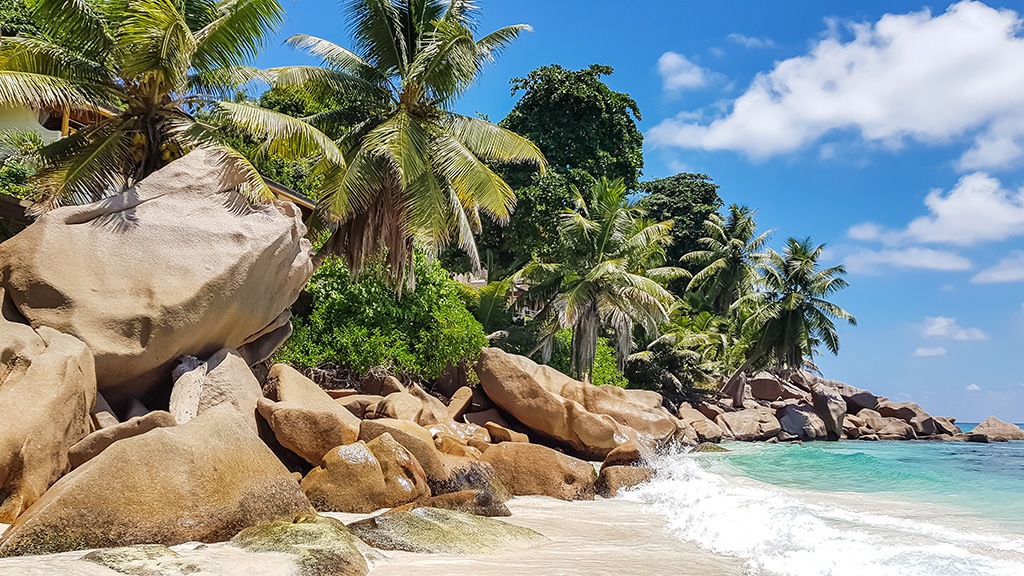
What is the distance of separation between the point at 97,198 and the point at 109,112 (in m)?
2.95

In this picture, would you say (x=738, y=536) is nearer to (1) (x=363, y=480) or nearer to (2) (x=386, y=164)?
(1) (x=363, y=480)

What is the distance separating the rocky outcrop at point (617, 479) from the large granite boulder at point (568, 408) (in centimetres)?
440

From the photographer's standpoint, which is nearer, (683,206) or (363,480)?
(363,480)

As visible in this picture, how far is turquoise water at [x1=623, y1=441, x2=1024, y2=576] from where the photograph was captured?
21.4ft

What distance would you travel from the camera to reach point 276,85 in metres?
17.4

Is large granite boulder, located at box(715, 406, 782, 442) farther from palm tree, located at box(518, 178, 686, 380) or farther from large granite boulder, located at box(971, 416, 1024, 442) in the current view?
large granite boulder, located at box(971, 416, 1024, 442)

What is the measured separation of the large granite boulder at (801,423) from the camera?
3531 centimetres

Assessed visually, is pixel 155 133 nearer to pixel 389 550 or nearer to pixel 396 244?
pixel 396 244

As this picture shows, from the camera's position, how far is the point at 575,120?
33969 millimetres

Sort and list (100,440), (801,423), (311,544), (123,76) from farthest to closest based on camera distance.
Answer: (801,423) < (123,76) < (100,440) < (311,544)

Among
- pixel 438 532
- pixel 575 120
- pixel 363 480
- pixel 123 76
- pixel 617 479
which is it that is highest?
pixel 575 120

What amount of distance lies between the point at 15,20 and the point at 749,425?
29504 mm

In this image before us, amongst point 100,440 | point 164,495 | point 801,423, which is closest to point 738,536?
point 164,495

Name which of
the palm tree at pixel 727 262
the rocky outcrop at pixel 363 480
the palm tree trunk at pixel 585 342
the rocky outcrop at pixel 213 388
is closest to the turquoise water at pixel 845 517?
the rocky outcrop at pixel 363 480
